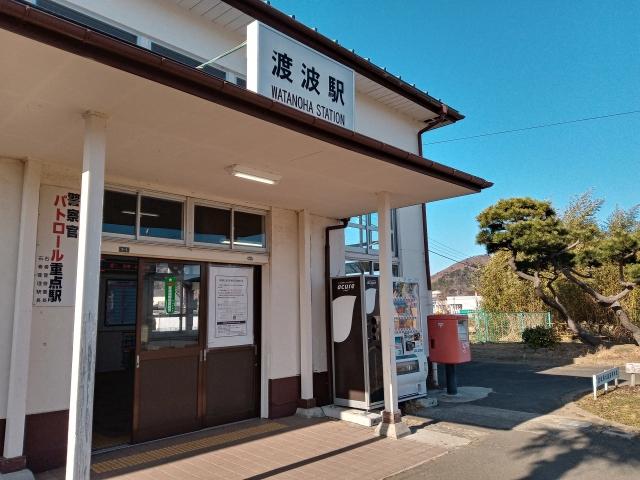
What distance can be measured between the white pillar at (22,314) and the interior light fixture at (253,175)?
2.00 m

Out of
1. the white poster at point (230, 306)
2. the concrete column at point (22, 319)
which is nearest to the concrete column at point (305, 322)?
the white poster at point (230, 306)

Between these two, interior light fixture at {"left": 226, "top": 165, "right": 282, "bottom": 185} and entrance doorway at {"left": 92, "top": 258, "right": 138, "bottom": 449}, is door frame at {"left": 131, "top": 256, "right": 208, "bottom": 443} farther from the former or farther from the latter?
entrance doorway at {"left": 92, "top": 258, "right": 138, "bottom": 449}

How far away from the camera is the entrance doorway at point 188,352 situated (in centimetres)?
596

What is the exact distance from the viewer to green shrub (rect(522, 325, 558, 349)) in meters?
15.3

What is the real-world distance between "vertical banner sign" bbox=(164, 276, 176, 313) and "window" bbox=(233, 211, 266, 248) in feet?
3.46

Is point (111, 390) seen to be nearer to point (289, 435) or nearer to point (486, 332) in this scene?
point (289, 435)

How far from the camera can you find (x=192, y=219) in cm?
643

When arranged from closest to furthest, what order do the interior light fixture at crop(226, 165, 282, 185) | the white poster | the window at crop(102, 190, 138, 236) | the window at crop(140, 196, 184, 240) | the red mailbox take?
the interior light fixture at crop(226, 165, 282, 185), the window at crop(102, 190, 138, 236), the window at crop(140, 196, 184, 240), the white poster, the red mailbox

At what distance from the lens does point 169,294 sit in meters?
6.34

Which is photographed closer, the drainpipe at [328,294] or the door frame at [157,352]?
the door frame at [157,352]

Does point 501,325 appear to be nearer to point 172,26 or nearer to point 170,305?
point 170,305

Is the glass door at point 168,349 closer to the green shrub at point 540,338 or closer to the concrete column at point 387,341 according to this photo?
the concrete column at point 387,341

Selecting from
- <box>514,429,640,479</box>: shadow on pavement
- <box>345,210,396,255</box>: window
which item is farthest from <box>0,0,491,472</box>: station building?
<box>514,429,640,479</box>: shadow on pavement

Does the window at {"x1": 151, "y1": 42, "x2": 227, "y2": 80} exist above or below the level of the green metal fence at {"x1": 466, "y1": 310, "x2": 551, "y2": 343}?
above
